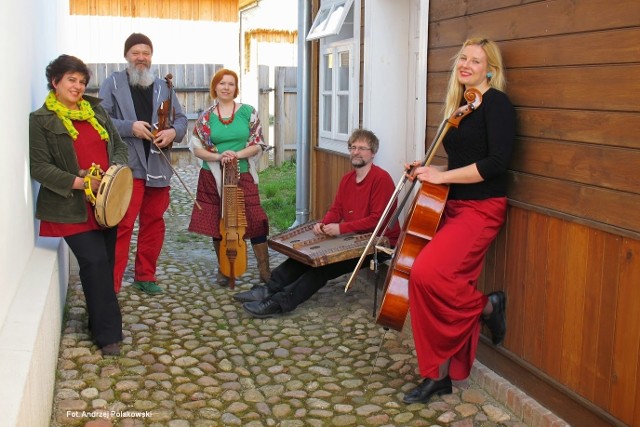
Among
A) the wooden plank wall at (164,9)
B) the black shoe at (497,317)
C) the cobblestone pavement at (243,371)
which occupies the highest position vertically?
the wooden plank wall at (164,9)

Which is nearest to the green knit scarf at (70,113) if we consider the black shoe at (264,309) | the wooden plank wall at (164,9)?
the black shoe at (264,309)

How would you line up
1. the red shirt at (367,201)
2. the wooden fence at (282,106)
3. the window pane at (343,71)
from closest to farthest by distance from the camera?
the red shirt at (367,201) < the window pane at (343,71) < the wooden fence at (282,106)

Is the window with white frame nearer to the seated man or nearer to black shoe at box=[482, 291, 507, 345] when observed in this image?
the seated man

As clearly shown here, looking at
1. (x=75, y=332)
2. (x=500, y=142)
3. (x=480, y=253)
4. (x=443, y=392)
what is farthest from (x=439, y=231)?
(x=75, y=332)

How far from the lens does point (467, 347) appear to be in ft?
13.9

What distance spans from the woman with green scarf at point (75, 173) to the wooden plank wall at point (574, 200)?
2.31 metres

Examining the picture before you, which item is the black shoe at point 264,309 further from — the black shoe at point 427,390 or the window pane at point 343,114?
the window pane at point 343,114

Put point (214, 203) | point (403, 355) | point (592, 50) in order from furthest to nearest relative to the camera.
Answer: point (214, 203)
point (403, 355)
point (592, 50)

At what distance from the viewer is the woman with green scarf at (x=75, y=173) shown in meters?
4.61

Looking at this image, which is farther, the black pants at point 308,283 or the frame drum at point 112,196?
the black pants at point 308,283

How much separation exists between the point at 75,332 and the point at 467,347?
8.38 feet

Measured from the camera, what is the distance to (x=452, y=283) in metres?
3.99

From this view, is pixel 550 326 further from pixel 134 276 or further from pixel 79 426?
pixel 134 276

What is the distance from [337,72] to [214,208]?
1.83 m
